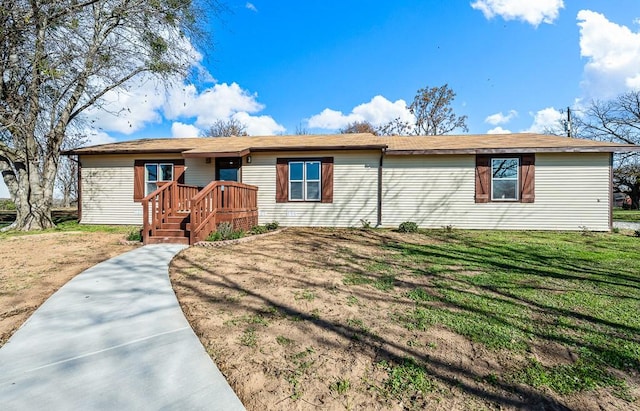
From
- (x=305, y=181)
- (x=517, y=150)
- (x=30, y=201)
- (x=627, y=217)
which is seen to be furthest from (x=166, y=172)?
(x=627, y=217)

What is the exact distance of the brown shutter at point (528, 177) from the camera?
383 inches

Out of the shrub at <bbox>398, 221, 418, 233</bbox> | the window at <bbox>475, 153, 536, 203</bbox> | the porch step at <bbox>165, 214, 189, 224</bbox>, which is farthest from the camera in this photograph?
the window at <bbox>475, 153, 536, 203</bbox>

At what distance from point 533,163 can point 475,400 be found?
1017 cm

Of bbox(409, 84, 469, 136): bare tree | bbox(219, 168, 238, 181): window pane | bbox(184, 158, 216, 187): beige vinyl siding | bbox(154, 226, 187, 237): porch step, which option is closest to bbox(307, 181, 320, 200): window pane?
bbox(219, 168, 238, 181): window pane

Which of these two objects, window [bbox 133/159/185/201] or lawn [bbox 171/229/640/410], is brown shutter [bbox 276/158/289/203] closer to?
window [bbox 133/159/185/201]

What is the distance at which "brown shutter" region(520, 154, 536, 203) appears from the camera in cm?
973

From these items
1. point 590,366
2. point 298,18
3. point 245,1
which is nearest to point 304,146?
point 245,1

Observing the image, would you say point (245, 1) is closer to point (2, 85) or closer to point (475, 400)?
point (2, 85)

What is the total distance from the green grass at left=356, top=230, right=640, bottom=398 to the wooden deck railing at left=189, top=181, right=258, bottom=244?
4.08 m

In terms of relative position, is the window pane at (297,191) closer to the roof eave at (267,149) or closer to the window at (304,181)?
the window at (304,181)

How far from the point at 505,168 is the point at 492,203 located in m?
1.20

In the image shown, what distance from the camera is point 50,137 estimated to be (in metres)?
10.4

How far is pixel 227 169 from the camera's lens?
11.1 meters

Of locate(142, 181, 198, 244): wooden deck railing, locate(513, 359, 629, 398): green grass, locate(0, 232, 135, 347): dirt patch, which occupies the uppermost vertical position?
locate(142, 181, 198, 244): wooden deck railing
